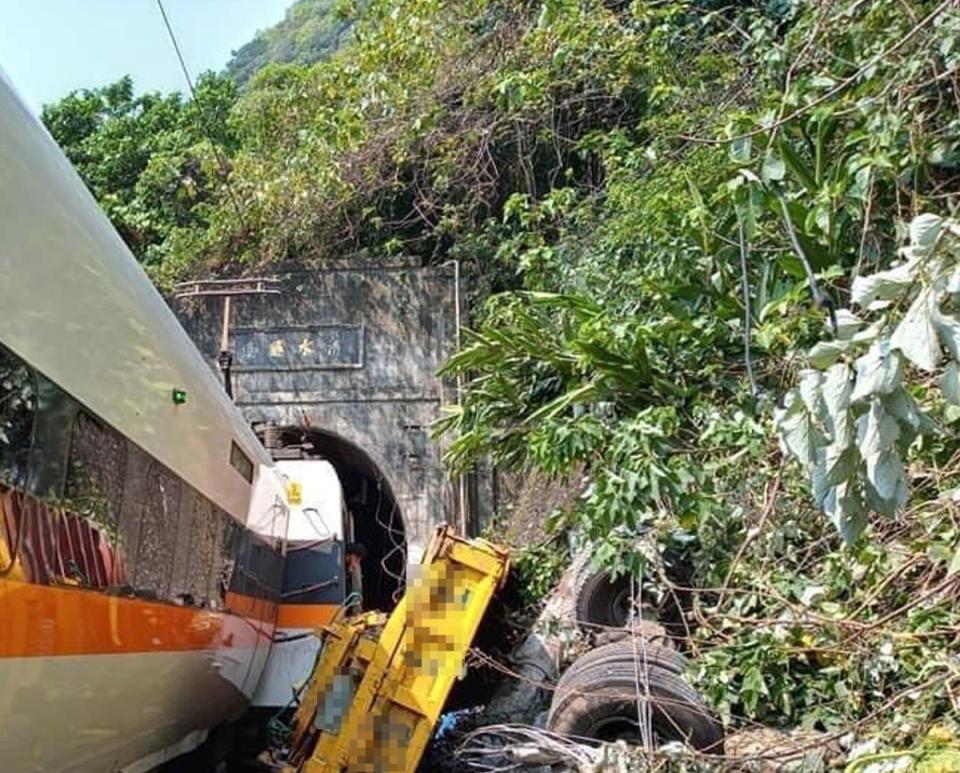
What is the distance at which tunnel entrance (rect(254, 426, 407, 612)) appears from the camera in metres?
11.1

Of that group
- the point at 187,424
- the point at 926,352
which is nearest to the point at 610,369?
the point at 187,424

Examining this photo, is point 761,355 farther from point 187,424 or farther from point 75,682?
point 75,682

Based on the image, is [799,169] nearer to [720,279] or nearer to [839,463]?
[720,279]

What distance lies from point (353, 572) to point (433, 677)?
10.3 feet

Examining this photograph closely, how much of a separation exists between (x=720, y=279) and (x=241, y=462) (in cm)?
308

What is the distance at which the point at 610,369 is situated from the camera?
5656mm

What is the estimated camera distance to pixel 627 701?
4836 millimetres

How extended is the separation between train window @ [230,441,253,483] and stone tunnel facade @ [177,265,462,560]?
4.99 m

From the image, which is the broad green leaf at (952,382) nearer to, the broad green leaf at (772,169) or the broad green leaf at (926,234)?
the broad green leaf at (926,234)

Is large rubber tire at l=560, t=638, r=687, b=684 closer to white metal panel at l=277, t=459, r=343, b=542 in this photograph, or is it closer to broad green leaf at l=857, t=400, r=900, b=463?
white metal panel at l=277, t=459, r=343, b=542

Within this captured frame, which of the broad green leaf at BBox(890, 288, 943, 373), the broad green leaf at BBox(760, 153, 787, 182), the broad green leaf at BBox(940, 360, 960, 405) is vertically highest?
the broad green leaf at BBox(760, 153, 787, 182)

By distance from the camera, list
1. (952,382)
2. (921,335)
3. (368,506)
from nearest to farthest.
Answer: (921,335), (952,382), (368,506)

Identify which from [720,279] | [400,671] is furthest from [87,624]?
[720,279]

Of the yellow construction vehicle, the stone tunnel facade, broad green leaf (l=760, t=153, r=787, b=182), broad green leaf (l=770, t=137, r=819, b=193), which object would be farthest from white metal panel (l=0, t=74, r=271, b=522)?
the stone tunnel facade
